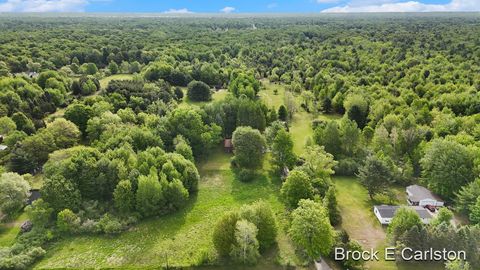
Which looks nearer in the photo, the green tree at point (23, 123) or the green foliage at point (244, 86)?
the green tree at point (23, 123)

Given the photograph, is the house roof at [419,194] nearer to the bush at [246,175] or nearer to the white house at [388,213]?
the white house at [388,213]

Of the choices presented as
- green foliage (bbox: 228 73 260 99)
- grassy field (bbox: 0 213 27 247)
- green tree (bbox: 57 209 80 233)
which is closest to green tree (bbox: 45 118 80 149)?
grassy field (bbox: 0 213 27 247)

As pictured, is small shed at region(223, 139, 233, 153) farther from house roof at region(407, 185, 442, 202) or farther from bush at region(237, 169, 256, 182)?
house roof at region(407, 185, 442, 202)

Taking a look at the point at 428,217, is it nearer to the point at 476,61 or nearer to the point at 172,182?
the point at 172,182

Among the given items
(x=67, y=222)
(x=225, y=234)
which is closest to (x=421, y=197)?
(x=225, y=234)

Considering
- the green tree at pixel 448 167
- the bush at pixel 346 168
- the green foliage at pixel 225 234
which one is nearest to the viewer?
the green foliage at pixel 225 234

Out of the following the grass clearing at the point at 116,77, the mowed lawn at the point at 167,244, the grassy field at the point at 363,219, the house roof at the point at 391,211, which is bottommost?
the mowed lawn at the point at 167,244

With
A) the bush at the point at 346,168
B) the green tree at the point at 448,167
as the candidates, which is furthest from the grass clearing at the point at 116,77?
the green tree at the point at 448,167
